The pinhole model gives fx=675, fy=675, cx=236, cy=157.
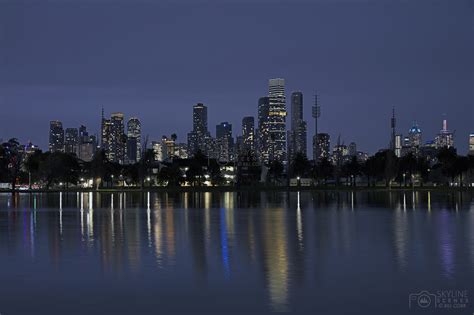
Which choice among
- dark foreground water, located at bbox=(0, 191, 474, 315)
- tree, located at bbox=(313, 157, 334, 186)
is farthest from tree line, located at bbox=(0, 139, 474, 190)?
dark foreground water, located at bbox=(0, 191, 474, 315)

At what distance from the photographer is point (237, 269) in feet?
57.2

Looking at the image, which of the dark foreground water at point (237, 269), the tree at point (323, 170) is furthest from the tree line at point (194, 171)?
the dark foreground water at point (237, 269)

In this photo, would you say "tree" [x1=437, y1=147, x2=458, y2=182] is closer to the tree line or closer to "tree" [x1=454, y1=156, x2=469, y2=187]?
the tree line

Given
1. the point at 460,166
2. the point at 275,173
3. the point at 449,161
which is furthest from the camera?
the point at 275,173

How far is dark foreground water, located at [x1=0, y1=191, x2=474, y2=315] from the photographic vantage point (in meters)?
13.1

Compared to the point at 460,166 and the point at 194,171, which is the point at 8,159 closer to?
the point at 194,171

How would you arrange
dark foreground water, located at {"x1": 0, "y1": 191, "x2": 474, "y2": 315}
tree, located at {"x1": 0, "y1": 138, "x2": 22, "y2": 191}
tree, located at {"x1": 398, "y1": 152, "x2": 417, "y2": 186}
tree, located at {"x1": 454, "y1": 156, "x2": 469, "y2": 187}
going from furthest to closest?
tree, located at {"x1": 398, "y1": 152, "x2": 417, "y2": 186} → tree, located at {"x1": 0, "y1": 138, "x2": 22, "y2": 191} → tree, located at {"x1": 454, "y1": 156, "x2": 469, "y2": 187} → dark foreground water, located at {"x1": 0, "y1": 191, "x2": 474, "y2": 315}

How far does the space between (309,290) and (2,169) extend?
137908 mm

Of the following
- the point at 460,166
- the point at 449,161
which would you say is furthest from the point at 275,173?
the point at 460,166

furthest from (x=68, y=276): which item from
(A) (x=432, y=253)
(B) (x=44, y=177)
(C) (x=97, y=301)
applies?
(B) (x=44, y=177)

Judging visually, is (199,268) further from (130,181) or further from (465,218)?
(130,181)

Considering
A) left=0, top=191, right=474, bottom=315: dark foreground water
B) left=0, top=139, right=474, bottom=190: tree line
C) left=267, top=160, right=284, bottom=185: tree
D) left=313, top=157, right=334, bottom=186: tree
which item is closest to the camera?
left=0, top=191, right=474, bottom=315: dark foreground water

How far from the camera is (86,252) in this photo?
21031 millimetres

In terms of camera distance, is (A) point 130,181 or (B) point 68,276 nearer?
(B) point 68,276
